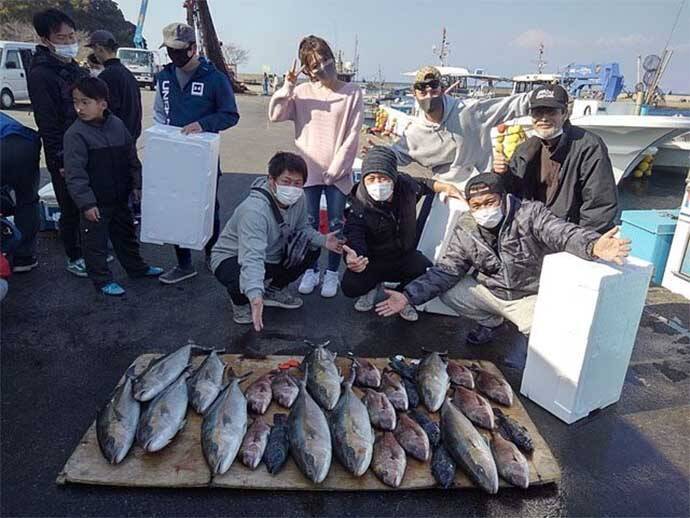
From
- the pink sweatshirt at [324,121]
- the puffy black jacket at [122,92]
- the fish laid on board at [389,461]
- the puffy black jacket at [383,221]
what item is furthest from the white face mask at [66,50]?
the fish laid on board at [389,461]

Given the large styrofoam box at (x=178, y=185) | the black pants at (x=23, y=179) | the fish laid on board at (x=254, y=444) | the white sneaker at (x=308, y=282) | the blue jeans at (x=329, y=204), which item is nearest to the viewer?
the fish laid on board at (x=254, y=444)

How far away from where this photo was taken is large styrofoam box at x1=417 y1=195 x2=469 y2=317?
13.2ft

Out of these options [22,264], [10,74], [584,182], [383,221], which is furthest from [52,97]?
[10,74]

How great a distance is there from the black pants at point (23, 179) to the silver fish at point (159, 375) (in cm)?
237

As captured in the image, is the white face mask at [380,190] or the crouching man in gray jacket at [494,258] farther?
the white face mask at [380,190]

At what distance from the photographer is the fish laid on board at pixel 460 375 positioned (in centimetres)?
306

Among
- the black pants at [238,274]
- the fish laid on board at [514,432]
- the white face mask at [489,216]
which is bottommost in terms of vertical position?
the fish laid on board at [514,432]

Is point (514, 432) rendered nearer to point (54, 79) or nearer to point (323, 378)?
point (323, 378)

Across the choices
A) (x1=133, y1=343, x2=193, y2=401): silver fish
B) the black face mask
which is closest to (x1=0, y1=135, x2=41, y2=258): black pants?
the black face mask

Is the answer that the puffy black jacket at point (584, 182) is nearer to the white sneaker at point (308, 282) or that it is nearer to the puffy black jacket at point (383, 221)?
the puffy black jacket at point (383, 221)

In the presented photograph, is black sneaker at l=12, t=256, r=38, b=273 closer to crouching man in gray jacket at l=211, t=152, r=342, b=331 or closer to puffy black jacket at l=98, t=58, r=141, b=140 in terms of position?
puffy black jacket at l=98, t=58, r=141, b=140

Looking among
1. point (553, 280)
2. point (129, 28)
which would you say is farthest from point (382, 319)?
point (129, 28)

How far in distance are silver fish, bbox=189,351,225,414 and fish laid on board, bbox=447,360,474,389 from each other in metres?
1.46

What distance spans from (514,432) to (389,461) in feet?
→ 2.47
